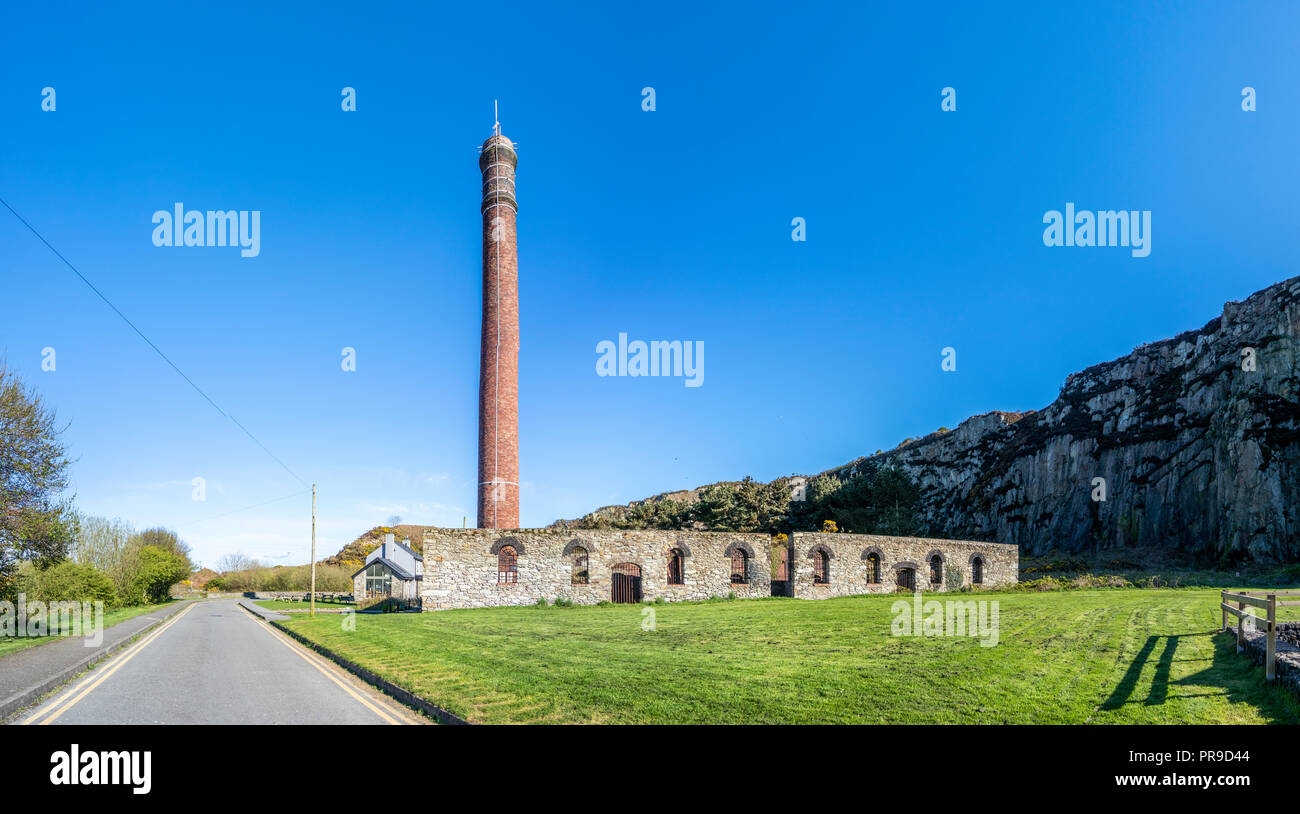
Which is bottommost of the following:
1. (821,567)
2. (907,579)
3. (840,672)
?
(907,579)

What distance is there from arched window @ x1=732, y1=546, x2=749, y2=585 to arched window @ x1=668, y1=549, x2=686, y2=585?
2788mm

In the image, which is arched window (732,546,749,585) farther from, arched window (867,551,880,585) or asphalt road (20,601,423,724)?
asphalt road (20,601,423,724)

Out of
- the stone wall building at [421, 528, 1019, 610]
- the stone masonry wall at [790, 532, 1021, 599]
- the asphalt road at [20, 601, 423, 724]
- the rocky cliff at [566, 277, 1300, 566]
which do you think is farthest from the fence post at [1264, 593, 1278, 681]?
the rocky cliff at [566, 277, 1300, 566]

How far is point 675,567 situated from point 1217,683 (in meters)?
23.2

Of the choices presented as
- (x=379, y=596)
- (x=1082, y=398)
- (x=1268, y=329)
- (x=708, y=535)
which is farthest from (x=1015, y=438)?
(x=379, y=596)

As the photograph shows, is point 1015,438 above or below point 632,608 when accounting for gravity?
above

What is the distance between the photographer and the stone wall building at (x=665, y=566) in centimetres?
2775

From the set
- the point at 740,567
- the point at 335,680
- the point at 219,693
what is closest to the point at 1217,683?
the point at 335,680

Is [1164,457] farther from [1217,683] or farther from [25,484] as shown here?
[25,484]

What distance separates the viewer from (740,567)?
3231 centimetres
